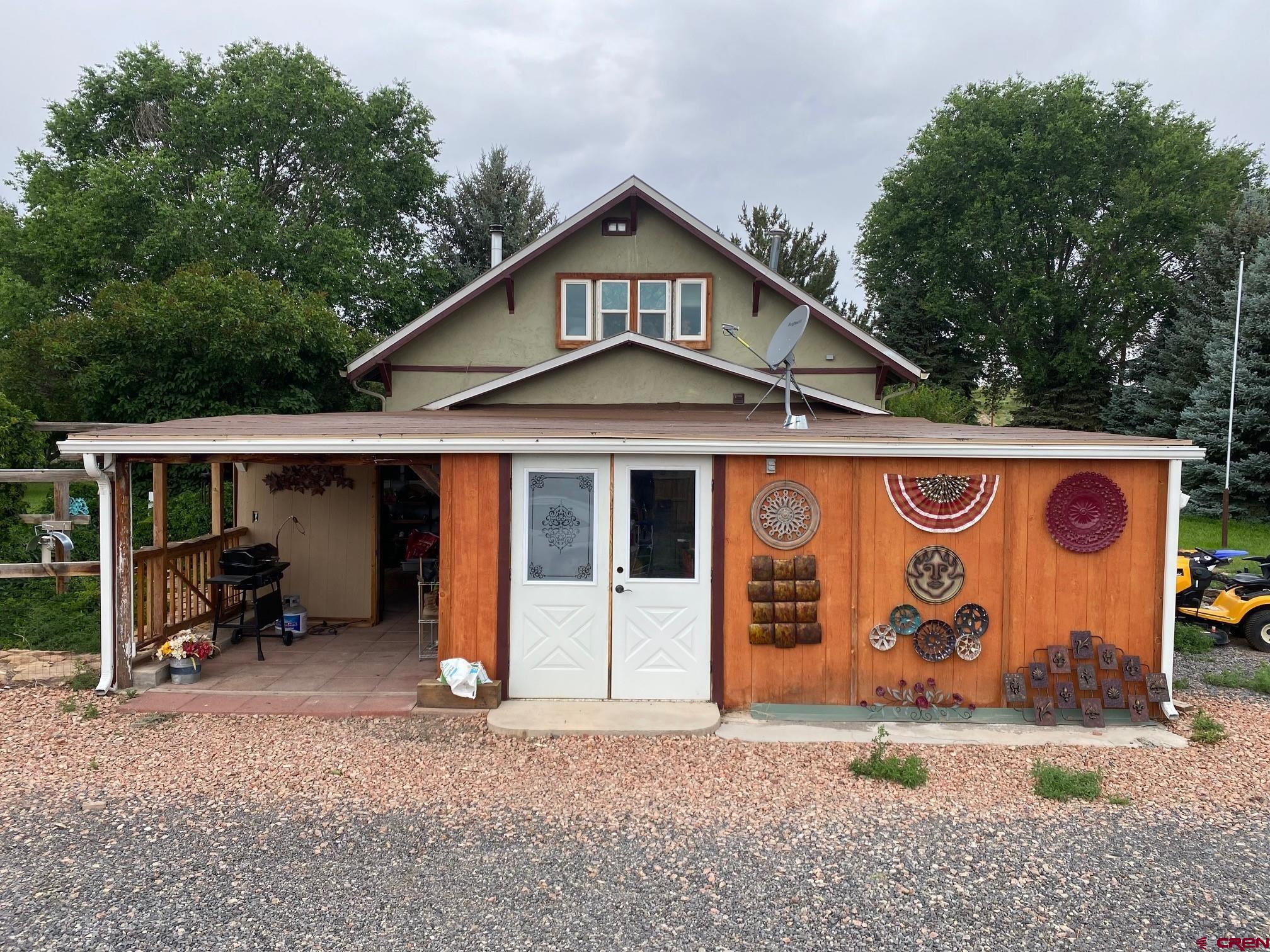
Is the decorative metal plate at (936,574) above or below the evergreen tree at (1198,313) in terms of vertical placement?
below

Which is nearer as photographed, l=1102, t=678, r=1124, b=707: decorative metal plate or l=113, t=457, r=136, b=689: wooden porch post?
l=1102, t=678, r=1124, b=707: decorative metal plate

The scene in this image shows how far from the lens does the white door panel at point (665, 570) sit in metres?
6.36

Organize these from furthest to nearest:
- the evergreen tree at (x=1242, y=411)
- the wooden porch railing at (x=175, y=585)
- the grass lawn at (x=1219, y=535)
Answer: the evergreen tree at (x=1242, y=411) < the grass lawn at (x=1219, y=535) < the wooden porch railing at (x=175, y=585)

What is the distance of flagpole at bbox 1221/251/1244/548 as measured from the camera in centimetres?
1383

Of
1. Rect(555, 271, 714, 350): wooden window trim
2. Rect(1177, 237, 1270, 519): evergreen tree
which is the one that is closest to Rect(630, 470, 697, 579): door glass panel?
Rect(555, 271, 714, 350): wooden window trim

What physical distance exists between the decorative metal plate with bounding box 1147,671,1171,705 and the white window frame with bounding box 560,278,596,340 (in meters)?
9.48

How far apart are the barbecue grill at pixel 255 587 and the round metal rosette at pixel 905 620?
21.2 feet

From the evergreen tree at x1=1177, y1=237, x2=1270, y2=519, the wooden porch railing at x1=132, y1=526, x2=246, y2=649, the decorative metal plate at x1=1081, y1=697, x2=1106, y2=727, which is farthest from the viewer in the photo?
the evergreen tree at x1=1177, y1=237, x2=1270, y2=519

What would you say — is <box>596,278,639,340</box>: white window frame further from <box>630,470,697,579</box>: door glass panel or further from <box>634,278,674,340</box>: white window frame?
<box>630,470,697,579</box>: door glass panel

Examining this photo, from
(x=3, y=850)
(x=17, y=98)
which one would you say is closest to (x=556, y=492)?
(x=3, y=850)

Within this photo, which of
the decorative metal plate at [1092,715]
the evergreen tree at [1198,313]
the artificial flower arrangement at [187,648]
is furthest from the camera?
the evergreen tree at [1198,313]

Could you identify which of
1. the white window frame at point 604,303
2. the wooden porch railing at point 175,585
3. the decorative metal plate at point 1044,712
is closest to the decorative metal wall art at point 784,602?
the decorative metal plate at point 1044,712

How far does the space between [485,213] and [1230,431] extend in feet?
82.4

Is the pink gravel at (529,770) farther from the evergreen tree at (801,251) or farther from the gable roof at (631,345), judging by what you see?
the evergreen tree at (801,251)
